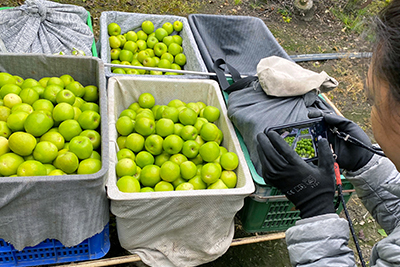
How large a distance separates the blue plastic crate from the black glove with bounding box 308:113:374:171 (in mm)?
1500

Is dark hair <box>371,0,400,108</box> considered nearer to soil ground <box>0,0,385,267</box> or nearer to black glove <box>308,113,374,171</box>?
black glove <box>308,113,374,171</box>

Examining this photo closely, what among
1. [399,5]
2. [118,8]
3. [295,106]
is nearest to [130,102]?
[295,106]

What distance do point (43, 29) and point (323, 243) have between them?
3078mm

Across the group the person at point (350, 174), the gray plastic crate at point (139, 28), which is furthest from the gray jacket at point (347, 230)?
the gray plastic crate at point (139, 28)

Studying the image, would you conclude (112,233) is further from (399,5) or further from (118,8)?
(118,8)

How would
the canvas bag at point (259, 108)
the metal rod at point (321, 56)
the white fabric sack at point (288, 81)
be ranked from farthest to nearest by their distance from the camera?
the metal rod at point (321, 56) → the white fabric sack at point (288, 81) → the canvas bag at point (259, 108)

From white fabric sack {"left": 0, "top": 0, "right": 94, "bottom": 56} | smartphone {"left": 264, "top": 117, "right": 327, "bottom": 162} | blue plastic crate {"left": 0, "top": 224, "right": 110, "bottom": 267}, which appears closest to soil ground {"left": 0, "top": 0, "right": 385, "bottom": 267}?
white fabric sack {"left": 0, "top": 0, "right": 94, "bottom": 56}

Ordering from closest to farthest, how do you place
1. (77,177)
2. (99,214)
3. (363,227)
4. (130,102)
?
(77,177) < (99,214) < (130,102) < (363,227)

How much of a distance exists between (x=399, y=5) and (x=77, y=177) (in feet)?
4.74

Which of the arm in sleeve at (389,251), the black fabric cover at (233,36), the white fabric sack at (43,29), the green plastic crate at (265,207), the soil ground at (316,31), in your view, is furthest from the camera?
the soil ground at (316,31)

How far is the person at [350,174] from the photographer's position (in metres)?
1.00

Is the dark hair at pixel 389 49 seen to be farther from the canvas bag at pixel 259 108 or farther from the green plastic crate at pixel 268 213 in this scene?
the green plastic crate at pixel 268 213

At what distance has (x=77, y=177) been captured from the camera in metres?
1.43

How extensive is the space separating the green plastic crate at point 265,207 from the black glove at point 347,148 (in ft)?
0.79
